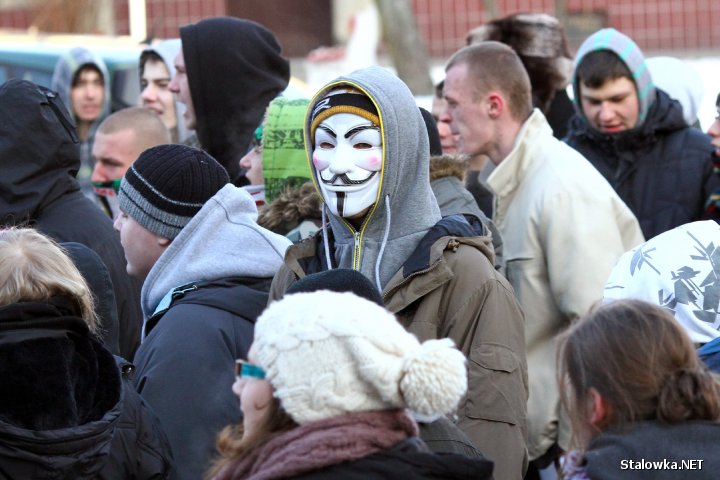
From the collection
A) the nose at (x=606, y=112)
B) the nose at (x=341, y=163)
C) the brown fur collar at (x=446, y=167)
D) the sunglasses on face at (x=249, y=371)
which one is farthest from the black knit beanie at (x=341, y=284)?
→ the nose at (x=606, y=112)

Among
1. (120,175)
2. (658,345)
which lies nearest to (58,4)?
(120,175)

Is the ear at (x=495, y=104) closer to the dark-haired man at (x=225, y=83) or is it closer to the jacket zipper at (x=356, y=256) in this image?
the dark-haired man at (x=225, y=83)

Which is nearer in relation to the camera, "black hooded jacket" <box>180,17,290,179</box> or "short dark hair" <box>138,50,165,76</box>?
"black hooded jacket" <box>180,17,290,179</box>

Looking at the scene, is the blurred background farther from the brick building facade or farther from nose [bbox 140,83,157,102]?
nose [bbox 140,83,157,102]

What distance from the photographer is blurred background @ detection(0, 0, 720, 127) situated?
1928 centimetres

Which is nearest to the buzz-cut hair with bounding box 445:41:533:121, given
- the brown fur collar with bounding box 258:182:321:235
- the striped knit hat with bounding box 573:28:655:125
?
the striped knit hat with bounding box 573:28:655:125

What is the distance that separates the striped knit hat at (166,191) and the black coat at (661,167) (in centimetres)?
240

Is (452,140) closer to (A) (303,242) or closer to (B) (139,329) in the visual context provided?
(B) (139,329)

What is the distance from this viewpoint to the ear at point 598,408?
9.03ft

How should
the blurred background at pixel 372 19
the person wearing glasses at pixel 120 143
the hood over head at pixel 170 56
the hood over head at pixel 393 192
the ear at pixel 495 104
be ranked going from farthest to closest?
1. the blurred background at pixel 372 19
2. the hood over head at pixel 170 56
3. the person wearing glasses at pixel 120 143
4. the ear at pixel 495 104
5. the hood over head at pixel 393 192

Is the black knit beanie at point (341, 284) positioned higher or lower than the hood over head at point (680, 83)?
lower

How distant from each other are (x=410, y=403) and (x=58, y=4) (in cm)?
1783

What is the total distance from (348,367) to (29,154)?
106 inches

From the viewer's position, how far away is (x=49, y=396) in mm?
2924
